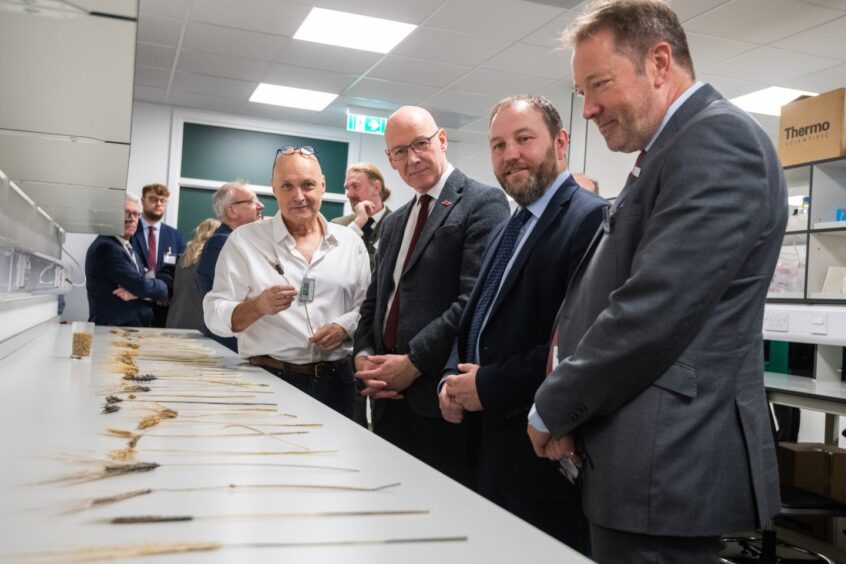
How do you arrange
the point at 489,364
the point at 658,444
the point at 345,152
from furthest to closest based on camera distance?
the point at 345,152, the point at 489,364, the point at 658,444

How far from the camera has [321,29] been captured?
5.05 meters

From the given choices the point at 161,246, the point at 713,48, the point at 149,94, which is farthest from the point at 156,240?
the point at 713,48

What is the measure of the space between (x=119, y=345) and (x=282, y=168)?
809 millimetres

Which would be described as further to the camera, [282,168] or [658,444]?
[282,168]

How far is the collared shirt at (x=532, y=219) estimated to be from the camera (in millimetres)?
1713

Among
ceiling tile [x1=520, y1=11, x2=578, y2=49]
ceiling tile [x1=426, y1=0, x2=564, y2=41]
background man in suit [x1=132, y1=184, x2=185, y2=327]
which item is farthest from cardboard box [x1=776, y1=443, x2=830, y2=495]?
background man in suit [x1=132, y1=184, x2=185, y2=327]

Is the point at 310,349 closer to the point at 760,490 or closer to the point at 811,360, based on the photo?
the point at 760,490

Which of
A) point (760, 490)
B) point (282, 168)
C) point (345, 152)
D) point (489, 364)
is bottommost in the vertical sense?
point (760, 490)

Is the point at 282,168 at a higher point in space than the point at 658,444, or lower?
higher

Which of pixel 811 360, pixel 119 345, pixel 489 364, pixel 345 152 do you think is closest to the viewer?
pixel 489 364

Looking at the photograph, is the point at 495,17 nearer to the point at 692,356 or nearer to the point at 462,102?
the point at 462,102

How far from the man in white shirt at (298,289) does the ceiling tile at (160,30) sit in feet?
10.3

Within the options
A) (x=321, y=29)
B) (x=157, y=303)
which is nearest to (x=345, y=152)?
(x=321, y=29)

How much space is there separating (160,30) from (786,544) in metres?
4.81
